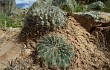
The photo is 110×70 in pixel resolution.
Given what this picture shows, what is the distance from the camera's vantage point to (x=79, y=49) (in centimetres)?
627

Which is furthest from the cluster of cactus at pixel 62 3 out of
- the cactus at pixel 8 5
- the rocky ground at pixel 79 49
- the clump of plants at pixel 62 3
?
the cactus at pixel 8 5

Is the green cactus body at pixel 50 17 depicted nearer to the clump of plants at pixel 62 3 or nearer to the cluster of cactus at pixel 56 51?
the cluster of cactus at pixel 56 51

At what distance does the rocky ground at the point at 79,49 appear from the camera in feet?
20.0

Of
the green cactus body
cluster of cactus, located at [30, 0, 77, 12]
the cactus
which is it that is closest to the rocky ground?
the green cactus body

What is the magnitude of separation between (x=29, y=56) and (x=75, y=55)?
0.82m

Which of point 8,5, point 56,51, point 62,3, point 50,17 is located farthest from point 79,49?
point 8,5

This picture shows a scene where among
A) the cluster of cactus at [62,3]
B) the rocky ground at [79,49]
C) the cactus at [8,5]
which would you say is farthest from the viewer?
the cactus at [8,5]

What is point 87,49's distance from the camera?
20.8 ft

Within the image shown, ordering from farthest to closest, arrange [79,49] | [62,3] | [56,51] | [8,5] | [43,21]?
[8,5], [62,3], [43,21], [79,49], [56,51]

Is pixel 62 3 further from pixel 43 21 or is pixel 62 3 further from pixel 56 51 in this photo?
pixel 56 51

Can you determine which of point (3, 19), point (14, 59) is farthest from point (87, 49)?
point (3, 19)

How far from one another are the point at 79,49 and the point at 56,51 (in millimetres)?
543

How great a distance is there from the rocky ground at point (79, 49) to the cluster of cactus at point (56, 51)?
0.58 feet

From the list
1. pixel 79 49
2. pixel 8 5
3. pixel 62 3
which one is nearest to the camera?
pixel 79 49
